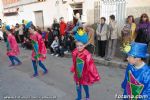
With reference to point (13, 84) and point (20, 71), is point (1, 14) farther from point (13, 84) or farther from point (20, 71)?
point (13, 84)

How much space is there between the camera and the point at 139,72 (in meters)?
3.23

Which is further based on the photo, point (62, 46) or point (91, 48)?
point (62, 46)

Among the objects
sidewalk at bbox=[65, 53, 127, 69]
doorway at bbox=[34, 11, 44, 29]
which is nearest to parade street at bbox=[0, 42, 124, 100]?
sidewalk at bbox=[65, 53, 127, 69]

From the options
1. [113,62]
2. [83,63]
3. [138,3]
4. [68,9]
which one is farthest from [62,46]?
[83,63]

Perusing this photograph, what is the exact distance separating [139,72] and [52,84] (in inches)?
159

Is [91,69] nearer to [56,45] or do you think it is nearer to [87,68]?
[87,68]

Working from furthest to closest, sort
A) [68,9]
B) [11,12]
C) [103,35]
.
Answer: [11,12] < [68,9] < [103,35]

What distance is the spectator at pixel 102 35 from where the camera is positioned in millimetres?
9359

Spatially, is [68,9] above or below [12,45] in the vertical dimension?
above

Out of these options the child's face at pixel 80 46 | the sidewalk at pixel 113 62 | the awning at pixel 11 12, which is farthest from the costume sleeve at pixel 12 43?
the awning at pixel 11 12

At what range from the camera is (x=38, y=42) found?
→ 725cm

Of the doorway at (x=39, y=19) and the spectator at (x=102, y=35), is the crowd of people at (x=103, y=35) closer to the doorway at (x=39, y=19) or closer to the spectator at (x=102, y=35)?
the spectator at (x=102, y=35)

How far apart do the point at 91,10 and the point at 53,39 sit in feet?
8.01

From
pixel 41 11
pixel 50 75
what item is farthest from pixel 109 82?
pixel 41 11
